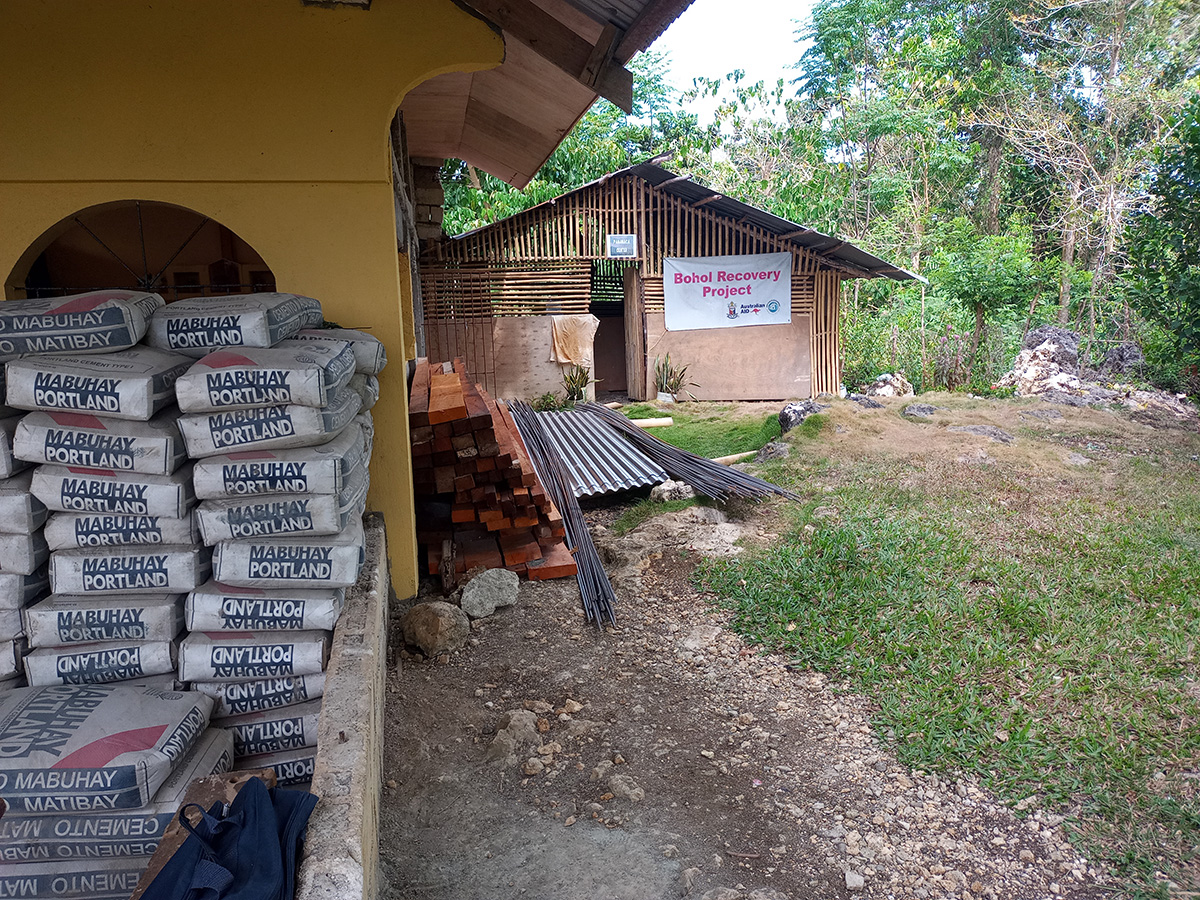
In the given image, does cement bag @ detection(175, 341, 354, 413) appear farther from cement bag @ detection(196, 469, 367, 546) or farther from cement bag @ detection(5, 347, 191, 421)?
cement bag @ detection(196, 469, 367, 546)

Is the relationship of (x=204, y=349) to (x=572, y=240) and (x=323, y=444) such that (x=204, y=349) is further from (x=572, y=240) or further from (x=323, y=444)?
(x=572, y=240)

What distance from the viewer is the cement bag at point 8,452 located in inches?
112

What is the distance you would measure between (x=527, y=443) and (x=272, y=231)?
4.55m

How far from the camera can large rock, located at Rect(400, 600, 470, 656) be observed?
4484 mm

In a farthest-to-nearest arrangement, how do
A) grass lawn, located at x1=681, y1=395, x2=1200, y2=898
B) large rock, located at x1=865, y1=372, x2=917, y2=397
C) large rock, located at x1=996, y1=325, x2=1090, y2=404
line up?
large rock, located at x1=865, y1=372, x2=917, y2=397 → large rock, located at x1=996, y1=325, x2=1090, y2=404 → grass lawn, located at x1=681, y1=395, x2=1200, y2=898

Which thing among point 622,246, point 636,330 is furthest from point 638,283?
point 636,330

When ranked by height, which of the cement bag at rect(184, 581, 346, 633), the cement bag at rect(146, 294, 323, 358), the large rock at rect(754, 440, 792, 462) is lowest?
the large rock at rect(754, 440, 792, 462)

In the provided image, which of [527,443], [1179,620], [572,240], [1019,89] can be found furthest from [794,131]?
[1179,620]

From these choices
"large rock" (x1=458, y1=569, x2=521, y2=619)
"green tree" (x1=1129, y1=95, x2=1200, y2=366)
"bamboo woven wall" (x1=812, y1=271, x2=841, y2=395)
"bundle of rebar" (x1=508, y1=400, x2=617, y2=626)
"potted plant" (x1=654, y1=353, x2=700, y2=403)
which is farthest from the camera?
"bamboo woven wall" (x1=812, y1=271, x2=841, y2=395)

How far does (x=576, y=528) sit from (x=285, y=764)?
350cm

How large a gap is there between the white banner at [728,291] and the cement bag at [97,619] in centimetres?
1227

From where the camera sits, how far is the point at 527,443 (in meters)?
8.50

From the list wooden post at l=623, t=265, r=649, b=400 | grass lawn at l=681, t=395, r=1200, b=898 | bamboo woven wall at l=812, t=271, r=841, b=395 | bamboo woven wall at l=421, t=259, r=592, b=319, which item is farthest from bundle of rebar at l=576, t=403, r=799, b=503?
bamboo woven wall at l=812, t=271, r=841, b=395

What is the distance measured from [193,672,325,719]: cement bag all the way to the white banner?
480 inches
